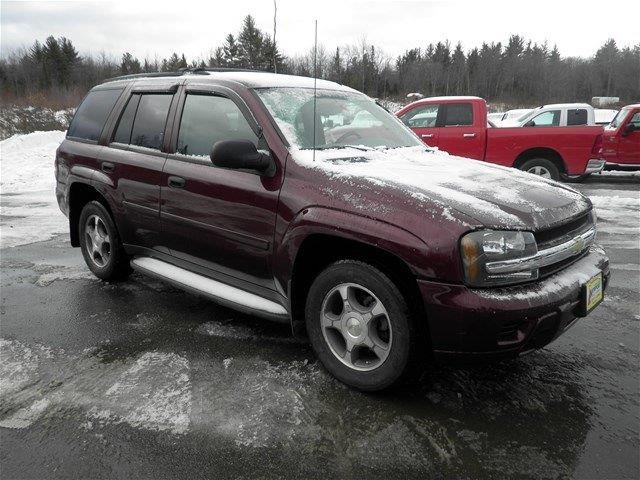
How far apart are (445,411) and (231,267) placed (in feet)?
5.33

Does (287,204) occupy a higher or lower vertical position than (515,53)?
lower

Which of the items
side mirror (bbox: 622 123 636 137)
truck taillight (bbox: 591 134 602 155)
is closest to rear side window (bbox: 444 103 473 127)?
truck taillight (bbox: 591 134 602 155)

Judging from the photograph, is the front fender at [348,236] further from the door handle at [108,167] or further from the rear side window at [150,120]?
the door handle at [108,167]

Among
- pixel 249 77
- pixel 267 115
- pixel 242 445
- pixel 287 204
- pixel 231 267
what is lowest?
pixel 242 445

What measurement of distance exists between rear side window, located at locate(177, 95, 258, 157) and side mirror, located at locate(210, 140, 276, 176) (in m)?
0.26

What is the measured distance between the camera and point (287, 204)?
113 inches

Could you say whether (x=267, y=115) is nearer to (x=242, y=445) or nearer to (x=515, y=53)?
(x=242, y=445)

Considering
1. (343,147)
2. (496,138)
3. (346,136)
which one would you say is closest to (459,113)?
(496,138)

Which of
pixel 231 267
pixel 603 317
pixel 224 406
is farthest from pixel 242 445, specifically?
pixel 603 317

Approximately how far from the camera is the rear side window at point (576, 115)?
465 inches

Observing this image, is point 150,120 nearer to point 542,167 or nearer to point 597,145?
point 542,167

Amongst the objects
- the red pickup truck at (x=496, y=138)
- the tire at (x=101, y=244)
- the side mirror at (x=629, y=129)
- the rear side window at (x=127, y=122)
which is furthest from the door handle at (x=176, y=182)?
the side mirror at (x=629, y=129)

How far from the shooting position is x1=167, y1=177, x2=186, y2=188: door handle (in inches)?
137

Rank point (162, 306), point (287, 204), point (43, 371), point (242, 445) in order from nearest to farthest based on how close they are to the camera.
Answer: point (242, 445) < point (287, 204) < point (43, 371) < point (162, 306)
